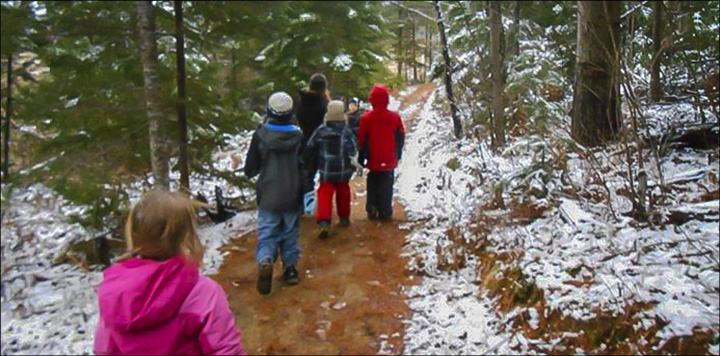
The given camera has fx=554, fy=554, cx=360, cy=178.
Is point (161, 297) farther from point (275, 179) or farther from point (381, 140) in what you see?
point (381, 140)

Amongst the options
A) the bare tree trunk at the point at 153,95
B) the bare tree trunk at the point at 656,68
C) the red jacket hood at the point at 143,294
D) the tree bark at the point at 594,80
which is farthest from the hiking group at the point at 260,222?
the bare tree trunk at the point at 656,68

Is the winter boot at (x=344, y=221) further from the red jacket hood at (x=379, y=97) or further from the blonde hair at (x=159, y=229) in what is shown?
the blonde hair at (x=159, y=229)

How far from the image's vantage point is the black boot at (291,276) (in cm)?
653

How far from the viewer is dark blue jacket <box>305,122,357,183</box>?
764cm

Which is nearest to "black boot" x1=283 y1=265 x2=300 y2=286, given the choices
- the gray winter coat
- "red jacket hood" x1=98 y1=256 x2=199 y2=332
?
the gray winter coat

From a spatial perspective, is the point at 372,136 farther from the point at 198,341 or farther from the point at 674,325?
the point at 198,341

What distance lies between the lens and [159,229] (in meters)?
2.66

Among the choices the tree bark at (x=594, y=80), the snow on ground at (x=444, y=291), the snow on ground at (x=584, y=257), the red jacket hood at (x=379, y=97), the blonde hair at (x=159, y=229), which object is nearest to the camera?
the blonde hair at (x=159, y=229)

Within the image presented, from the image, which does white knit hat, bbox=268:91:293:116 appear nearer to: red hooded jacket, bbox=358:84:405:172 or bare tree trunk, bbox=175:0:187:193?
red hooded jacket, bbox=358:84:405:172

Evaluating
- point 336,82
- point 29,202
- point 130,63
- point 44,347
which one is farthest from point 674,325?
point 336,82

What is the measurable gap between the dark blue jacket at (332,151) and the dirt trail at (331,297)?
0.96 m

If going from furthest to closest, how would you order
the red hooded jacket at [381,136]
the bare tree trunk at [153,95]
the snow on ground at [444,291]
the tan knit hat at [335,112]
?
the red hooded jacket at [381,136]
the bare tree trunk at [153,95]
the tan knit hat at [335,112]
the snow on ground at [444,291]

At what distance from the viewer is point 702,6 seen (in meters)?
7.75

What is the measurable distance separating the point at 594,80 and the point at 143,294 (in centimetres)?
637
